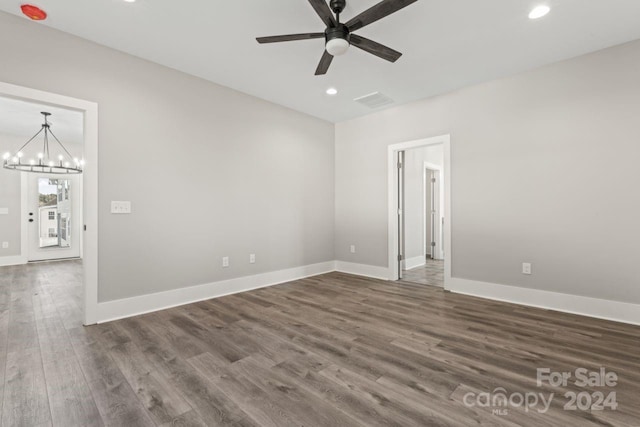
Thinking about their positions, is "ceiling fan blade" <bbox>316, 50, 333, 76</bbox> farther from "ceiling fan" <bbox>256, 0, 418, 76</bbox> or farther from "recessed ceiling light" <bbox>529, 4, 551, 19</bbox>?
"recessed ceiling light" <bbox>529, 4, 551, 19</bbox>

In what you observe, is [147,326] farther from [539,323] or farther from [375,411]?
[539,323]

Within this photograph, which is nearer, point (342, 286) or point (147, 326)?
point (147, 326)

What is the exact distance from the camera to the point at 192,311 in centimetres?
317

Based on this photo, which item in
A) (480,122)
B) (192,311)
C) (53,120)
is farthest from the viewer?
(53,120)

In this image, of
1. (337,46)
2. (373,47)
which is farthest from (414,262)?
(337,46)

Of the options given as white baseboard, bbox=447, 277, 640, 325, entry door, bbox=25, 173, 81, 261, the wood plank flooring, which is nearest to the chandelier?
entry door, bbox=25, 173, 81, 261

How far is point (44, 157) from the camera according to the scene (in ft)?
21.2

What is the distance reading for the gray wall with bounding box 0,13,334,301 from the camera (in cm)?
274

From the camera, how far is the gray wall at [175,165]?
274cm

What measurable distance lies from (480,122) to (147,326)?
4587 mm

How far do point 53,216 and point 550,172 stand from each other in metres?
10.4

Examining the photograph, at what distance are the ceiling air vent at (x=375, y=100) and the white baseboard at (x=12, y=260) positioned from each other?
7834 millimetres

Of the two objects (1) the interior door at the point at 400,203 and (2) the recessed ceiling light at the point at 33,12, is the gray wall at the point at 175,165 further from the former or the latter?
(1) the interior door at the point at 400,203

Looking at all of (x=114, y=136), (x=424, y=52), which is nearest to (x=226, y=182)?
(x=114, y=136)
